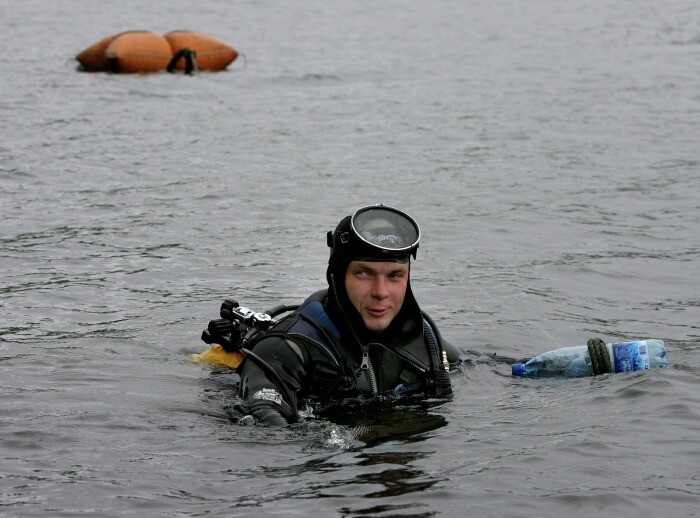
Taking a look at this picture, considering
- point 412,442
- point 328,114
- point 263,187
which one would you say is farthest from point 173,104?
point 412,442

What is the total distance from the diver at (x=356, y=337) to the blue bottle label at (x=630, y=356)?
1.20 m

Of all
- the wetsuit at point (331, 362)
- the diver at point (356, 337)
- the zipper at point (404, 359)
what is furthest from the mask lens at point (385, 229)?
the zipper at point (404, 359)

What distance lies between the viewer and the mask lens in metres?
6.23

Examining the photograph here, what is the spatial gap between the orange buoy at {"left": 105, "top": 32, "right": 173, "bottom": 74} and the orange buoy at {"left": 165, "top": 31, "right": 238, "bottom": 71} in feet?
1.30

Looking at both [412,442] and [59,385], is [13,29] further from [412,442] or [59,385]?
[412,442]

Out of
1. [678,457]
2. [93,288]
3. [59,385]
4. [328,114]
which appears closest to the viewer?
[678,457]

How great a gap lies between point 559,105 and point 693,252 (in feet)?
31.7

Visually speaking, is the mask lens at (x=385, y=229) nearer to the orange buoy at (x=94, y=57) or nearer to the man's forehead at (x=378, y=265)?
the man's forehead at (x=378, y=265)

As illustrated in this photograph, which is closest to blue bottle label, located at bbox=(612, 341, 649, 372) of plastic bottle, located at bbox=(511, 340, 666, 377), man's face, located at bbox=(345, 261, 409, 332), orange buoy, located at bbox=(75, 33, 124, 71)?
plastic bottle, located at bbox=(511, 340, 666, 377)

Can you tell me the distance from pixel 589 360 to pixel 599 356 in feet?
0.32

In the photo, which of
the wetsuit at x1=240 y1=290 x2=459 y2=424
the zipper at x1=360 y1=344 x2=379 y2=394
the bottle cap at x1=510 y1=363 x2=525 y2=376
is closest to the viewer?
the wetsuit at x1=240 y1=290 x2=459 y2=424

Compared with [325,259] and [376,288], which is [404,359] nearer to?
[376,288]

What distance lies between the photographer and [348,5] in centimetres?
4006

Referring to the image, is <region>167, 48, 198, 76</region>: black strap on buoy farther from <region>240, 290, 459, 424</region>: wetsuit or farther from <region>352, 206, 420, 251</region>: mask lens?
<region>352, 206, 420, 251</region>: mask lens
